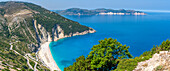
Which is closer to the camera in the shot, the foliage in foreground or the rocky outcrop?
the foliage in foreground

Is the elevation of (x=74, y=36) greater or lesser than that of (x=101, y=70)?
lesser

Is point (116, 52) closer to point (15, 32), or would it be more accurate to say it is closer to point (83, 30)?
point (15, 32)

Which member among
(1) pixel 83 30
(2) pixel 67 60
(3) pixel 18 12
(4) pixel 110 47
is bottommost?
(2) pixel 67 60

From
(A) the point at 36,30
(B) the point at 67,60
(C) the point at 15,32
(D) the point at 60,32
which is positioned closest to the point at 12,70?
(B) the point at 67,60

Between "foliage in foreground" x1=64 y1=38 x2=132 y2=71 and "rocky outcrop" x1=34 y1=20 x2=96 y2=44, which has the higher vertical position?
"foliage in foreground" x1=64 y1=38 x2=132 y2=71

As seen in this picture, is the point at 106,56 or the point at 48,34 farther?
the point at 48,34

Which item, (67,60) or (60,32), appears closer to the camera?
(67,60)

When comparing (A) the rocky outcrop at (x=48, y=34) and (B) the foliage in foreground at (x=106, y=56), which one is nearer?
(B) the foliage in foreground at (x=106, y=56)

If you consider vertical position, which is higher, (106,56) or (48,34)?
(106,56)

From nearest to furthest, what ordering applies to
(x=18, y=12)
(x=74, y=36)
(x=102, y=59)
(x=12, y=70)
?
(x=102, y=59) → (x=12, y=70) → (x=18, y=12) → (x=74, y=36)

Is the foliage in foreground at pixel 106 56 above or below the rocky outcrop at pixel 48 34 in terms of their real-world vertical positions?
above

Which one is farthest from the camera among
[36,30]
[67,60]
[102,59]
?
[36,30]
